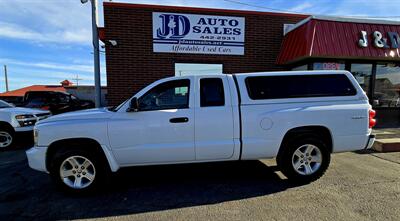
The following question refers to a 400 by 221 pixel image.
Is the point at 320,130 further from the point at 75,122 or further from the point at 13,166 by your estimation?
the point at 13,166

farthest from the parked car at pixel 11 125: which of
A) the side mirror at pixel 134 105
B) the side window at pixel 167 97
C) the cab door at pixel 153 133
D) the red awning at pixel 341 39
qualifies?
the red awning at pixel 341 39

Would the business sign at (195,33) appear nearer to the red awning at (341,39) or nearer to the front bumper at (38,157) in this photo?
the red awning at (341,39)

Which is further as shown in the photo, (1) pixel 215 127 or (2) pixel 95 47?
(2) pixel 95 47

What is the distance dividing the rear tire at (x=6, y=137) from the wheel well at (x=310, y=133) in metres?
7.59

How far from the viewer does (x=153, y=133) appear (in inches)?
157

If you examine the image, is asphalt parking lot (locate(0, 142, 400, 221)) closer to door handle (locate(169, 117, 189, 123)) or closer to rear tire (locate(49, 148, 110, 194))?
rear tire (locate(49, 148, 110, 194))

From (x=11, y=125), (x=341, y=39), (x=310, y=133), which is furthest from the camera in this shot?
(x=341, y=39)

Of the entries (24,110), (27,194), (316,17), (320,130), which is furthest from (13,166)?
(316,17)

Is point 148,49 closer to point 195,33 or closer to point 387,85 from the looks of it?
point 195,33

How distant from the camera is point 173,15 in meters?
9.07

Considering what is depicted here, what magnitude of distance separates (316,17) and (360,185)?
585 cm

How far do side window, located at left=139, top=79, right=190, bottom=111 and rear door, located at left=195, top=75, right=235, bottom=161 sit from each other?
228mm

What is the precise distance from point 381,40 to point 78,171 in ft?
31.7

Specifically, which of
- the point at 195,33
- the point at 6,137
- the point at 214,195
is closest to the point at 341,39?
the point at 195,33
